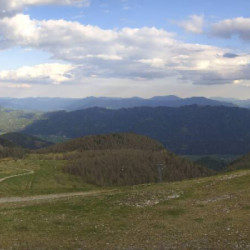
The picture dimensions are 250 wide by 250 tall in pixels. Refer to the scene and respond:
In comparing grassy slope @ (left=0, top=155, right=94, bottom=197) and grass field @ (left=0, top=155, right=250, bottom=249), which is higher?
grass field @ (left=0, top=155, right=250, bottom=249)

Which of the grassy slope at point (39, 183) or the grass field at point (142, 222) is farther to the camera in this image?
the grassy slope at point (39, 183)

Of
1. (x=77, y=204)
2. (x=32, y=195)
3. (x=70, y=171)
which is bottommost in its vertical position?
(x=70, y=171)

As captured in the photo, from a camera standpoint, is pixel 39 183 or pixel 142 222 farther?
pixel 39 183

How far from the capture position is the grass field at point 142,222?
2803 cm

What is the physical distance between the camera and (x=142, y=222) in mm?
36375

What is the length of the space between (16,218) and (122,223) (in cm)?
1305

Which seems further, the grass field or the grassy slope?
the grassy slope

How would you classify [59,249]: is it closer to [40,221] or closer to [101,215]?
[40,221]

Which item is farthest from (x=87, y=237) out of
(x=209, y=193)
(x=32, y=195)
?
(x=32, y=195)

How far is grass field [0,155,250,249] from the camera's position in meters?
28.0

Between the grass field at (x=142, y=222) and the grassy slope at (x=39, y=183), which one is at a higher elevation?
the grass field at (x=142, y=222)

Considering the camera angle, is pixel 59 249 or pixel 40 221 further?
pixel 40 221

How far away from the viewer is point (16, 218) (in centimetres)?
3800

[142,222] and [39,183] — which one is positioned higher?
[142,222]
